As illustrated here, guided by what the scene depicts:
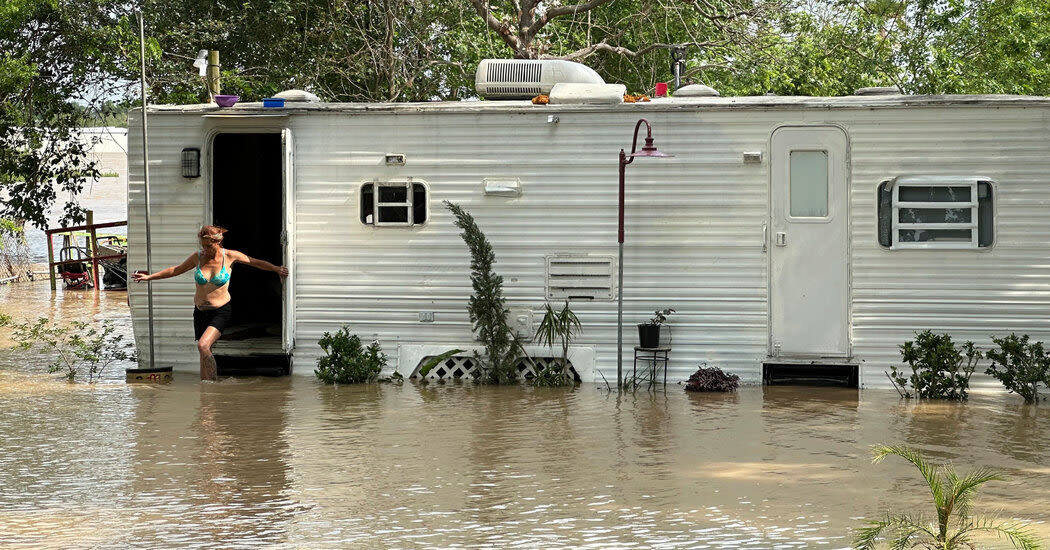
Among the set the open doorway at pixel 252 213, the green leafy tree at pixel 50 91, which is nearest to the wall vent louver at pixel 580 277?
the open doorway at pixel 252 213

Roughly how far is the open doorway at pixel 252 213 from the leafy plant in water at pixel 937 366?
259 inches

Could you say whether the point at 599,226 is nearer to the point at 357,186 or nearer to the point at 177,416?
the point at 357,186

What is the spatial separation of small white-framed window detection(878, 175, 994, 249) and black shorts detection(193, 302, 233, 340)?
231 inches

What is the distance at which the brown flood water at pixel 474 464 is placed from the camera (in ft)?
19.3

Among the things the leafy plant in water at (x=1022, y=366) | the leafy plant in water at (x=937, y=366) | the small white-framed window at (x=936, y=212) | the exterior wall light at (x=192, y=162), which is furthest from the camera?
the exterior wall light at (x=192, y=162)

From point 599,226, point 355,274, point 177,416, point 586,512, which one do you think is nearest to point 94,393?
point 177,416

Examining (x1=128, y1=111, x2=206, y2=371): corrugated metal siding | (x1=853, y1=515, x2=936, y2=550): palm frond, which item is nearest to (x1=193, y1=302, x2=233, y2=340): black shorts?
(x1=128, y1=111, x2=206, y2=371): corrugated metal siding

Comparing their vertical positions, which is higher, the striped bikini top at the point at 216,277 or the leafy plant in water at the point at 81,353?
the striped bikini top at the point at 216,277

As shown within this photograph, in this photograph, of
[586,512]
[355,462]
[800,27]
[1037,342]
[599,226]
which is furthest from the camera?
[800,27]

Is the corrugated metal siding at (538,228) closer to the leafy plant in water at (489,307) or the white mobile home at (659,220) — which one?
the white mobile home at (659,220)

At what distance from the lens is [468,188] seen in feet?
35.2

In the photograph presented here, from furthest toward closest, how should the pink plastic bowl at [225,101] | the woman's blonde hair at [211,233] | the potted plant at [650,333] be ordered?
the pink plastic bowl at [225,101] → the woman's blonde hair at [211,233] → the potted plant at [650,333]

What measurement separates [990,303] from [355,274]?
562cm

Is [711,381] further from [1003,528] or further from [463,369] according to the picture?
[1003,528]
